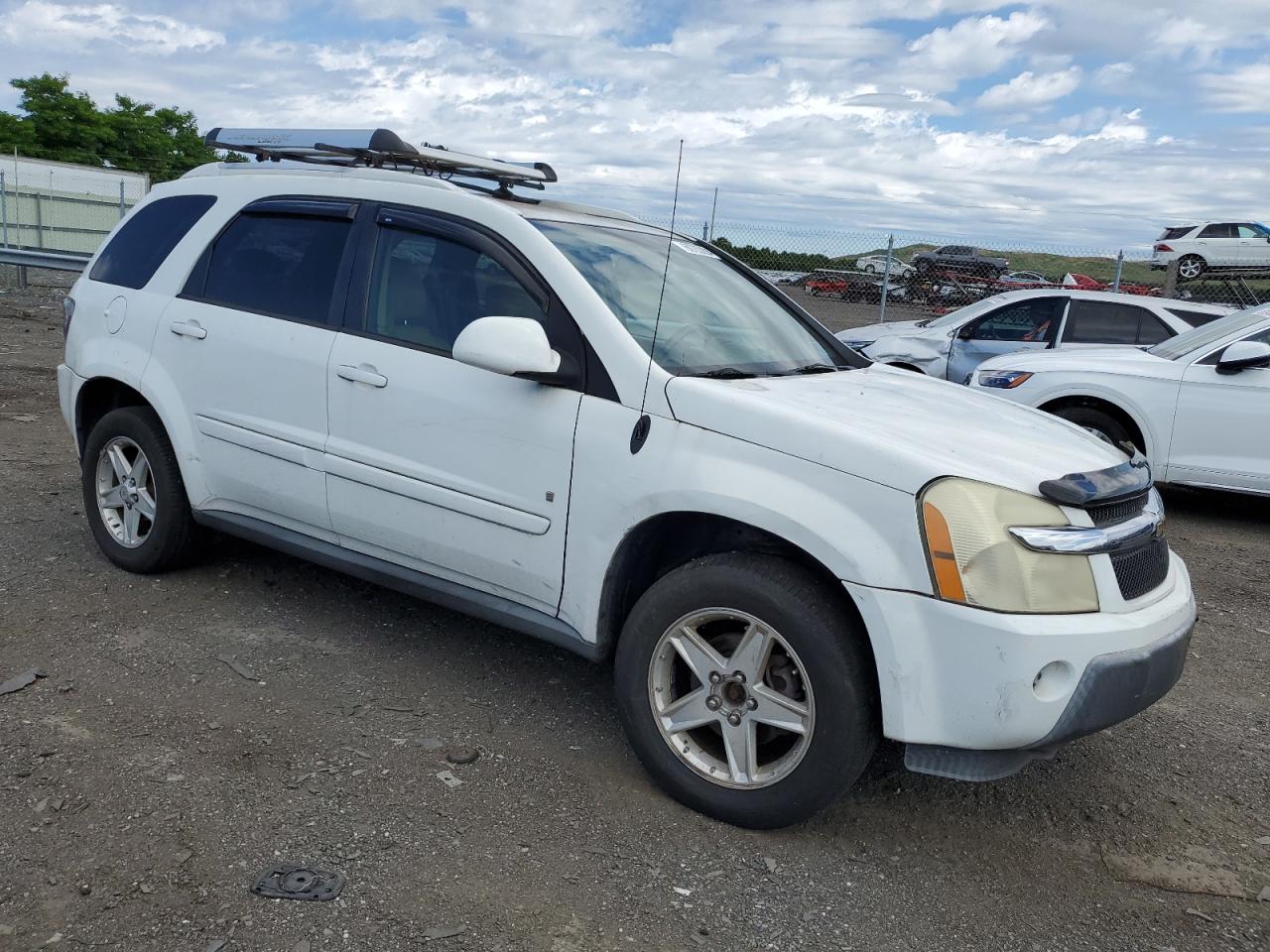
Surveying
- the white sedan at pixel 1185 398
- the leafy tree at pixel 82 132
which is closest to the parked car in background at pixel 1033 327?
the white sedan at pixel 1185 398

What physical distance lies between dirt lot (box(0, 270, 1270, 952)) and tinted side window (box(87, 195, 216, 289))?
1.41 metres

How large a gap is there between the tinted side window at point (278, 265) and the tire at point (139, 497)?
0.69 m

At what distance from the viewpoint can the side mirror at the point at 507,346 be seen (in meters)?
3.36

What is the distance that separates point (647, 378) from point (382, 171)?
1.60 meters

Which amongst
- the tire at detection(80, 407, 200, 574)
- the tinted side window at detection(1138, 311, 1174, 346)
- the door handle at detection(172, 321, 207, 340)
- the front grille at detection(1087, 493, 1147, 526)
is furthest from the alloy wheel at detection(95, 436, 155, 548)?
the tinted side window at detection(1138, 311, 1174, 346)

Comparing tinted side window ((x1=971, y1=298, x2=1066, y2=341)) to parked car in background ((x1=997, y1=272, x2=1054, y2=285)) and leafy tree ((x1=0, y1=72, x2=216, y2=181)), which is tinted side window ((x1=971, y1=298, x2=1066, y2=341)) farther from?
leafy tree ((x1=0, y1=72, x2=216, y2=181))

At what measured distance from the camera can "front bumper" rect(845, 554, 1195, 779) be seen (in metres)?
2.78

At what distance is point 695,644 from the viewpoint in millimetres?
3199

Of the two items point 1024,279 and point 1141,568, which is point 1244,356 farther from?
point 1024,279

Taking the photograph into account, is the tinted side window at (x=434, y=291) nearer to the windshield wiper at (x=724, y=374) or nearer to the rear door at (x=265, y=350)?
the rear door at (x=265, y=350)

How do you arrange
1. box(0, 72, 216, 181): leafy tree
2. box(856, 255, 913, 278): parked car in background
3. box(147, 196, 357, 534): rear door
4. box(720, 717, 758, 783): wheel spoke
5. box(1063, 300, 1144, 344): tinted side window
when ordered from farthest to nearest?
box(0, 72, 216, 181): leafy tree, box(856, 255, 913, 278): parked car in background, box(1063, 300, 1144, 344): tinted side window, box(147, 196, 357, 534): rear door, box(720, 717, 758, 783): wheel spoke

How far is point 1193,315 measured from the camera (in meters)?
9.92

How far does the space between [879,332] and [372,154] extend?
8332 millimetres

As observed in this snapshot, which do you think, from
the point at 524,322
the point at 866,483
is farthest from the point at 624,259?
the point at 866,483
